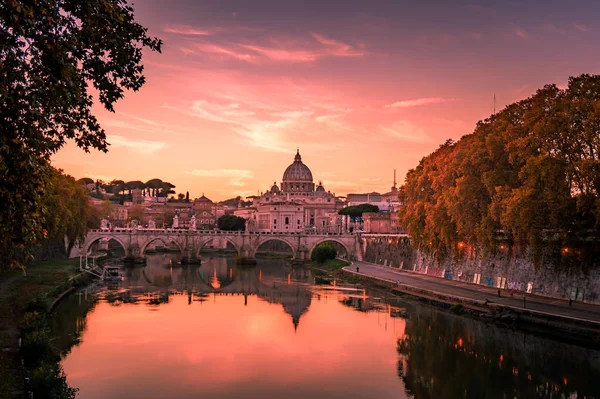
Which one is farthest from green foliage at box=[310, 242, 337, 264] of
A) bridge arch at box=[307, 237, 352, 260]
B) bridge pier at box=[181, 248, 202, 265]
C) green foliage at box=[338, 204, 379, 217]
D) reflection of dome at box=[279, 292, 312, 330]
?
green foliage at box=[338, 204, 379, 217]

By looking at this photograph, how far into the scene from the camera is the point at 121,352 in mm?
23453

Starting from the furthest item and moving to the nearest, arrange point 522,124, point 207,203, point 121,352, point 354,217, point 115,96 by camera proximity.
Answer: point 207,203 < point 354,217 < point 522,124 < point 121,352 < point 115,96

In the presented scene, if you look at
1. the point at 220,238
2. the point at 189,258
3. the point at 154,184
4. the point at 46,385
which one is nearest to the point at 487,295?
the point at 46,385

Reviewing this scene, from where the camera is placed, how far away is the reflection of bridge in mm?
68250

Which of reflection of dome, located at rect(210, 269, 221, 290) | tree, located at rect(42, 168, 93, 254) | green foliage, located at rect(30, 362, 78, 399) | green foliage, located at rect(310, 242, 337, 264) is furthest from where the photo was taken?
green foliage, located at rect(310, 242, 337, 264)

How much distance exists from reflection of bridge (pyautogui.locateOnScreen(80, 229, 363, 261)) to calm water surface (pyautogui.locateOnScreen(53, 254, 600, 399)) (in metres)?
30.3

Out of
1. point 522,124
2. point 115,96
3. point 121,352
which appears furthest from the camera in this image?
point 522,124

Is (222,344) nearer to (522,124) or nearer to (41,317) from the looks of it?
(41,317)

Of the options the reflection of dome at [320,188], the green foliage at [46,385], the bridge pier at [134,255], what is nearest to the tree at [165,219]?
the reflection of dome at [320,188]

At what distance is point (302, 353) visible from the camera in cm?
2406

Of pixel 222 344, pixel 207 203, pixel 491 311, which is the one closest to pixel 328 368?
pixel 222 344

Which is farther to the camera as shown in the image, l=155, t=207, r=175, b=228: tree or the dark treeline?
l=155, t=207, r=175, b=228: tree

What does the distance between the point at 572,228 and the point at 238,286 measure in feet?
88.6

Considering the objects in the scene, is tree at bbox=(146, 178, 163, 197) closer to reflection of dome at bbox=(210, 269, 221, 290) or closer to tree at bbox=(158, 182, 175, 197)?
tree at bbox=(158, 182, 175, 197)
